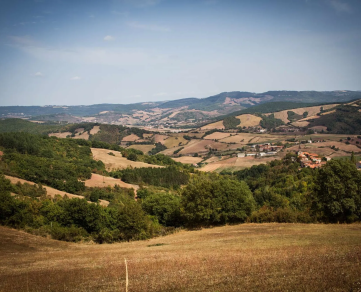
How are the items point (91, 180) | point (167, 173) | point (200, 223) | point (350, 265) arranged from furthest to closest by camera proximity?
point (167, 173)
point (91, 180)
point (200, 223)
point (350, 265)

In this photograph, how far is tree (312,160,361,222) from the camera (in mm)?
41656

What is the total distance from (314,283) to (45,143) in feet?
512

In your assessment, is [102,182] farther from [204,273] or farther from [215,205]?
[204,273]

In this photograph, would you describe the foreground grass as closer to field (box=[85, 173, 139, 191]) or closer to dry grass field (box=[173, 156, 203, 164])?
field (box=[85, 173, 139, 191])

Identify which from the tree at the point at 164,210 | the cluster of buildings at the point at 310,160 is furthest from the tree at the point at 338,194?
the cluster of buildings at the point at 310,160

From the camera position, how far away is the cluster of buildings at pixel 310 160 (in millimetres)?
116062

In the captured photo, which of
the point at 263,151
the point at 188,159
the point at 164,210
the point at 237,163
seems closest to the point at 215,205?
the point at 164,210

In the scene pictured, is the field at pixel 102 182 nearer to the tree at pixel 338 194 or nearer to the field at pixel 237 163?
the field at pixel 237 163

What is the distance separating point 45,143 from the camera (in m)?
149

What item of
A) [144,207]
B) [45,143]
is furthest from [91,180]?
[45,143]

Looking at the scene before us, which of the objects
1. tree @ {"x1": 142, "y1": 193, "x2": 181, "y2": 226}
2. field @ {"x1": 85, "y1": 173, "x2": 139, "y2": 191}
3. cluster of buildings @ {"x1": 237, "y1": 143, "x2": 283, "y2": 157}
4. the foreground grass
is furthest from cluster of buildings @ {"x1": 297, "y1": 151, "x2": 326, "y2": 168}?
the foreground grass

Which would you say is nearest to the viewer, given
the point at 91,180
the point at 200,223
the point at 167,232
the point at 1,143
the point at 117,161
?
the point at 167,232

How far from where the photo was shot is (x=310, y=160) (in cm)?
12644

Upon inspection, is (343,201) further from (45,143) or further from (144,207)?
(45,143)
